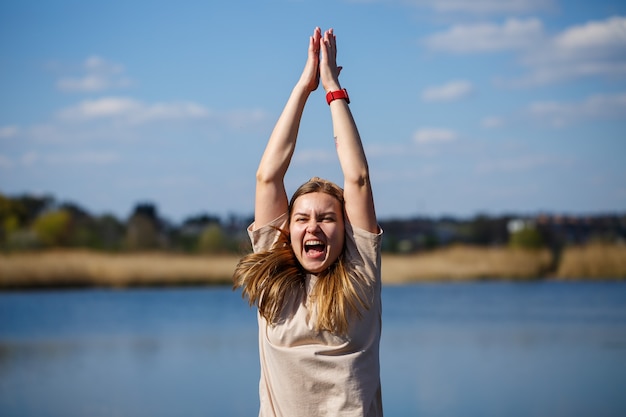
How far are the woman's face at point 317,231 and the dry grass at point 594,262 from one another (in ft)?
88.3

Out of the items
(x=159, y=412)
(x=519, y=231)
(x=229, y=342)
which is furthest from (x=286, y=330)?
(x=519, y=231)

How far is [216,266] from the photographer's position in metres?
28.5

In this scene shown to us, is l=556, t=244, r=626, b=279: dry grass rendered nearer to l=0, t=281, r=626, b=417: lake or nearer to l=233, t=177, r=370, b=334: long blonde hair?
l=0, t=281, r=626, b=417: lake

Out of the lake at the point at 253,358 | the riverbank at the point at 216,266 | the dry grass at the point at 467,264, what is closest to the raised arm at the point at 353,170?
the lake at the point at 253,358

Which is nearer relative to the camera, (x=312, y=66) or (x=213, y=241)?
(x=312, y=66)

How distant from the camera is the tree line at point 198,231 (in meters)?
29.7

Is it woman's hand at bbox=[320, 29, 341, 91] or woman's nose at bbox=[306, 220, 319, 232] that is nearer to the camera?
woman's nose at bbox=[306, 220, 319, 232]

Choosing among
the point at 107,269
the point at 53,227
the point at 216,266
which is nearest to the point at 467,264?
the point at 216,266

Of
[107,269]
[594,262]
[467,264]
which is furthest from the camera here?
[467,264]

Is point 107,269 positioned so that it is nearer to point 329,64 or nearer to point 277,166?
point 329,64

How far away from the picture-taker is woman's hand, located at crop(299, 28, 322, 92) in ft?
8.26

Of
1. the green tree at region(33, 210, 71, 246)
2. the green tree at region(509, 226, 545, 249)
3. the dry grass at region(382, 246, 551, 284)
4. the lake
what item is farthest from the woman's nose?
the green tree at region(509, 226, 545, 249)

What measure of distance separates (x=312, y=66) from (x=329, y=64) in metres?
0.05

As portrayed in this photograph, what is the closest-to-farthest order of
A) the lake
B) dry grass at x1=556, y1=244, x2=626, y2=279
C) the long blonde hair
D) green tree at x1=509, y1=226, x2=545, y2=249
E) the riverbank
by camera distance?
the long blonde hair
the lake
the riverbank
dry grass at x1=556, y1=244, x2=626, y2=279
green tree at x1=509, y1=226, x2=545, y2=249
